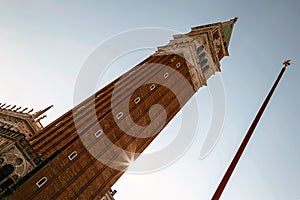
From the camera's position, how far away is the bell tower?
27906mm

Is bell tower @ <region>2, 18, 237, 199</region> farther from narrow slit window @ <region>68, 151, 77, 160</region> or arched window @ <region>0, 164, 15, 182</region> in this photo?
arched window @ <region>0, 164, 15, 182</region>

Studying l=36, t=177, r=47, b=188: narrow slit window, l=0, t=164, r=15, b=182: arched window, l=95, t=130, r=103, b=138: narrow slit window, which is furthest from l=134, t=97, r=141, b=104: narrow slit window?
l=0, t=164, r=15, b=182: arched window

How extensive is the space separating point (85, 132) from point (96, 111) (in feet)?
12.6

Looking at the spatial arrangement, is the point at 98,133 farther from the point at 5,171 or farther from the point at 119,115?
the point at 5,171

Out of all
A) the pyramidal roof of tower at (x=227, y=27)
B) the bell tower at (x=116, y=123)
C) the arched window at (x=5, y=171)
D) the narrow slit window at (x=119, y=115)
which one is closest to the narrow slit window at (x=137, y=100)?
the bell tower at (x=116, y=123)

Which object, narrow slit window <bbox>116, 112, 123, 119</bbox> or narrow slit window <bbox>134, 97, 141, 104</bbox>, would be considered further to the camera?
narrow slit window <bbox>134, 97, 141, 104</bbox>

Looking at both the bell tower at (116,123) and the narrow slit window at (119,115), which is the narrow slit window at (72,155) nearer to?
the bell tower at (116,123)

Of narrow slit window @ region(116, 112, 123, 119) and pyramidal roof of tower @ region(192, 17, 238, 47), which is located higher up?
pyramidal roof of tower @ region(192, 17, 238, 47)

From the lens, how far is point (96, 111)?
34719 millimetres

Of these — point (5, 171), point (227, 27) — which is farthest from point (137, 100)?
point (227, 27)

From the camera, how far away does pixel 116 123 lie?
3419 centimetres

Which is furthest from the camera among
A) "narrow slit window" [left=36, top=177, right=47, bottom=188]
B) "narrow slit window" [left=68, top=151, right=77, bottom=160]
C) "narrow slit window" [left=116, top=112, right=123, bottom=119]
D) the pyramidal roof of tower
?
the pyramidal roof of tower

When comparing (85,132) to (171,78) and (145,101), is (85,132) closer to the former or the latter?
(145,101)

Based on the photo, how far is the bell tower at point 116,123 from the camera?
2791cm
